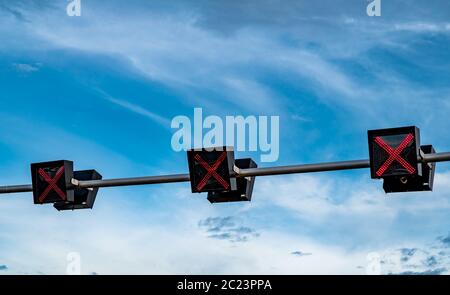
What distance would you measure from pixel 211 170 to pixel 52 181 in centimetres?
342

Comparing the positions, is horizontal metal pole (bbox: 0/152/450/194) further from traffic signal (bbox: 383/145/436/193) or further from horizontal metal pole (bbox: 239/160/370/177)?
traffic signal (bbox: 383/145/436/193)

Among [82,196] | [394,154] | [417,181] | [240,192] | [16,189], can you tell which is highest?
[16,189]

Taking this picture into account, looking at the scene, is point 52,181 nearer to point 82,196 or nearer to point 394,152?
point 82,196

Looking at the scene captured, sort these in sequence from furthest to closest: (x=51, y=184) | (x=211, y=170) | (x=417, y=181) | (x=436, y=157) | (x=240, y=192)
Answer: (x=51, y=184) → (x=240, y=192) → (x=211, y=170) → (x=417, y=181) → (x=436, y=157)

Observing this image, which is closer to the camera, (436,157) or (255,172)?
(436,157)

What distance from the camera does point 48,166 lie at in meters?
13.7

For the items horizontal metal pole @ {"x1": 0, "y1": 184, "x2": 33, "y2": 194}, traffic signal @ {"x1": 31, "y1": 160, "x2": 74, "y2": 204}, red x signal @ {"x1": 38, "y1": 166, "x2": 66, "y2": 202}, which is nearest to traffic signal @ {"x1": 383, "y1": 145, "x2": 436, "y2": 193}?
traffic signal @ {"x1": 31, "y1": 160, "x2": 74, "y2": 204}

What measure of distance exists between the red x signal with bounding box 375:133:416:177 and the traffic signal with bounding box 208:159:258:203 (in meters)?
2.50

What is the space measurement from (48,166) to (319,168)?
546 centimetres

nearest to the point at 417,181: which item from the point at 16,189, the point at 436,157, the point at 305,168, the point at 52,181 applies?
the point at 436,157

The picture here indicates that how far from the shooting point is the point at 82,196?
13789 millimetres

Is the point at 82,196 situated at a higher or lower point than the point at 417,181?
higher

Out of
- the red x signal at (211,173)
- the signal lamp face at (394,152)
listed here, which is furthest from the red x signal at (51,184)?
the signal lamp face at (394,152)

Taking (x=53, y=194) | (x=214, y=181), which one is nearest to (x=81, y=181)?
(x=53, y=194)
